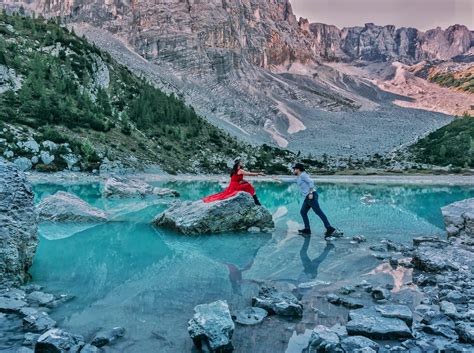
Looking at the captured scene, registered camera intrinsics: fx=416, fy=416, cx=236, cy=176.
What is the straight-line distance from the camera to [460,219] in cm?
1510

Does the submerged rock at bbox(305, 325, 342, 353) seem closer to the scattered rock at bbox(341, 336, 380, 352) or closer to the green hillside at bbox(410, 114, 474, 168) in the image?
the scattered rock at bbox(341, 336, 380, 352)

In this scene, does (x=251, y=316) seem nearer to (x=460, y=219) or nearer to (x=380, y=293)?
(x=380, y=293)

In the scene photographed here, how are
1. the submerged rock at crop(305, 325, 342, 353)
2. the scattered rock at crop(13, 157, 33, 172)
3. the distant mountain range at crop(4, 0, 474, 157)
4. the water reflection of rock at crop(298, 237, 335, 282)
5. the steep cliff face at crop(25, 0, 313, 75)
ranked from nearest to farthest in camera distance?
the submerged rock at crop(305, 325, 342, 353) < the water reflection of rock at crop(298, 237, 335, 282) < the scattered rock at crop(13, 157, 33, 172) < the distant mountain range at crop(4, 0, 474, 157) < the steep cliff face at crop(25, 0, 313, 75)

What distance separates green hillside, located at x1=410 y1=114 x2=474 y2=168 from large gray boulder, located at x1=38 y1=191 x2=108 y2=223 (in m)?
80.9

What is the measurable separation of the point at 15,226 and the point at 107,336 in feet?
13.8

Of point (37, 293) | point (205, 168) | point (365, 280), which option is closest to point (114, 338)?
point (37, 293)

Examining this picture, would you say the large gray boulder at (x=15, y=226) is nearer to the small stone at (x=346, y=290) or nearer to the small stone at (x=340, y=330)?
the small stone at (x=340, y=330)

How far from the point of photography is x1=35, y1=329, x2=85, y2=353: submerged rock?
17.8 ft

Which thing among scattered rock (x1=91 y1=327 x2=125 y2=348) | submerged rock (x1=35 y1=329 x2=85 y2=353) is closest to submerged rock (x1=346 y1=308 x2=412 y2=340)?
scattered rock (x1=91 y1=327 x2=125 y2=348)

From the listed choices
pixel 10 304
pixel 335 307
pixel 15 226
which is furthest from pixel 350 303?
pixel 15 226

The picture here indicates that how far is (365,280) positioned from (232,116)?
124m

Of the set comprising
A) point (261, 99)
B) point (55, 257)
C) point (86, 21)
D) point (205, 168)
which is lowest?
point (205, 168)

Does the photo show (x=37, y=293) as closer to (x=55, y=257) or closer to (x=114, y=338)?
(x=114, y=338)

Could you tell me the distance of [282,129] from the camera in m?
142
